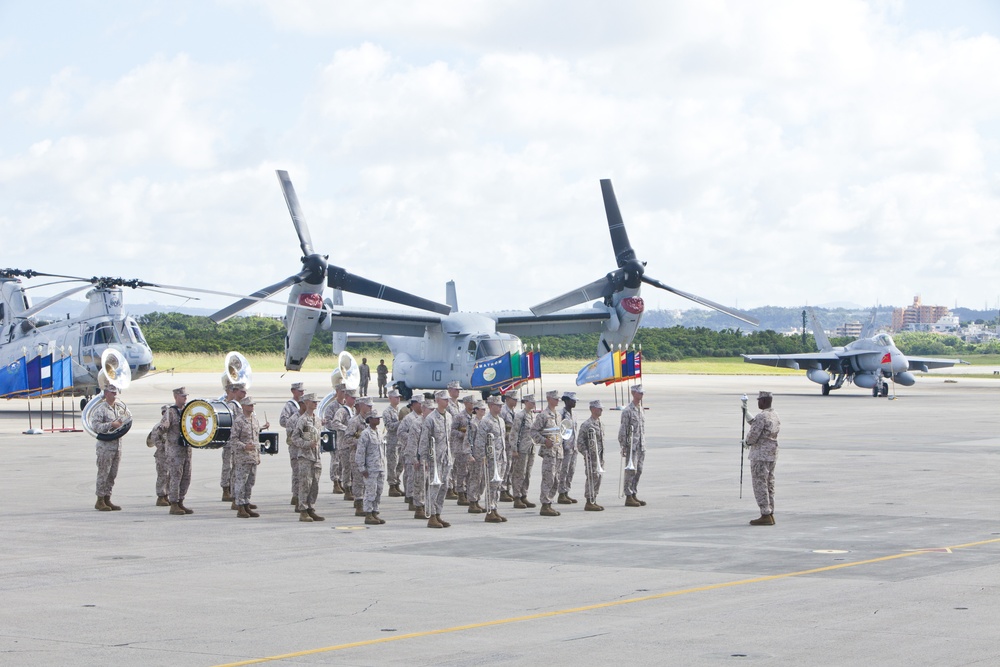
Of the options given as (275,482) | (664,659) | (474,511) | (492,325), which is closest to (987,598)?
(664,659)

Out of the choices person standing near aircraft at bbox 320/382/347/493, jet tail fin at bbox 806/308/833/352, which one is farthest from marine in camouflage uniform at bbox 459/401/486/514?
jet tail fin at bbox 806/308/833/352

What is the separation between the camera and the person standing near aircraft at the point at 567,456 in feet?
58.5

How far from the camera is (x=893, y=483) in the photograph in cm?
2055

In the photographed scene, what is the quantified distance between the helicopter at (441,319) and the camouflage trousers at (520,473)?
24.0 m

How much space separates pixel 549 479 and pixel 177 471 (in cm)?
512

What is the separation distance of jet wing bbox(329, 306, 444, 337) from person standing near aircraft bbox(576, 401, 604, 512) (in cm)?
2929

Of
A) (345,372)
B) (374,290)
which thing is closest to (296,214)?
(374,290)

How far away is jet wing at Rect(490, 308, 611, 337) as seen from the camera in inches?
1988

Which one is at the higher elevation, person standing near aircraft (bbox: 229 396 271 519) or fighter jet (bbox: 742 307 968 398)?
fighter jet (bbox: 742 307 968 398)

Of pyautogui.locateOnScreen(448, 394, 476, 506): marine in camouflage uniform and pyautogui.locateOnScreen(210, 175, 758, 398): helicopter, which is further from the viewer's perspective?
pyautogui.locateOnScreen(210, 175, 758, 398): helicopter

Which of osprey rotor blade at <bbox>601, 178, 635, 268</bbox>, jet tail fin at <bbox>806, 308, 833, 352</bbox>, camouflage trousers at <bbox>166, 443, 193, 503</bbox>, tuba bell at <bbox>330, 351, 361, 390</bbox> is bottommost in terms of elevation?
camouflage trousers at <bbox>166, 443, 193, 503</bbox>

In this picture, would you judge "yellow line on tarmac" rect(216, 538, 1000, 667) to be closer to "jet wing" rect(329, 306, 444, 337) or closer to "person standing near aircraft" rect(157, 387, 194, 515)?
"person standing near aircraft" rect(157, 387, 194, 515)

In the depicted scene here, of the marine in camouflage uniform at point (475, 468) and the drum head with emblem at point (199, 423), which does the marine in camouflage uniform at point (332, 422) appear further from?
the marine in camouflage uniform at point (475, 468)

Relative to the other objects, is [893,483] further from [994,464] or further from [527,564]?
[527,564]
